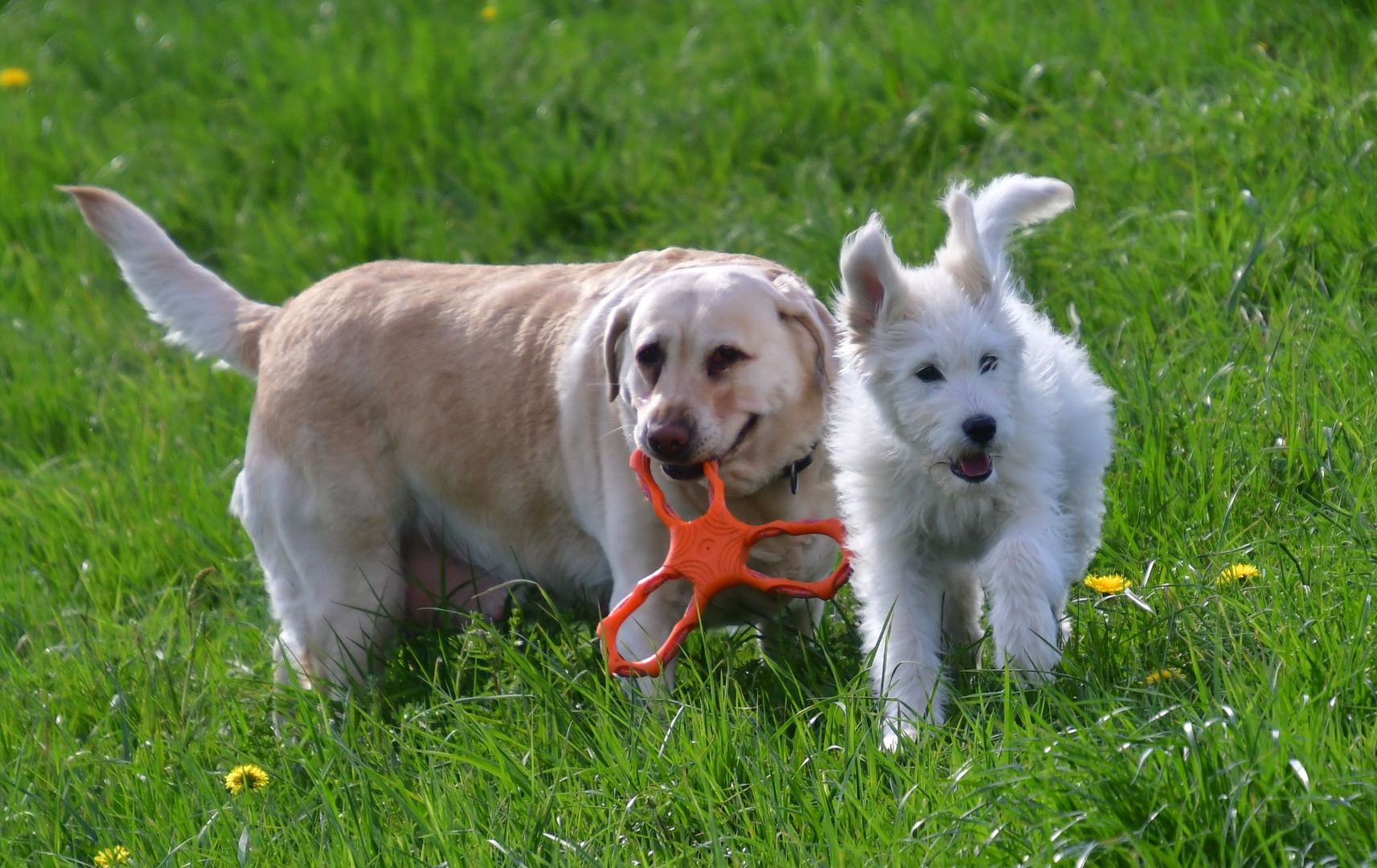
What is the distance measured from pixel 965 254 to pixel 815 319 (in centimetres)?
62

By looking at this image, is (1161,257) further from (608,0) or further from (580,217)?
(608,0)

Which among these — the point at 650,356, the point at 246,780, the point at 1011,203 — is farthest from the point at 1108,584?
the point at 246,780

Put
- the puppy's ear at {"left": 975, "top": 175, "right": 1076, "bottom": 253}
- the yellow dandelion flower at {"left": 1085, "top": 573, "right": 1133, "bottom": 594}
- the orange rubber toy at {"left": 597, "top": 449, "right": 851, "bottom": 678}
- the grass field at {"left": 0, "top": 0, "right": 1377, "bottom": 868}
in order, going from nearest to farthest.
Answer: the grass field at {"left": 0, "top": 0, "right": 1377, "bottom": 868} < the yellow dandelion flower at {"left": 1085, "top": 573, "right": 1133, "bottom": 594} < the puppy's ear at {"left": 975, "top": 175, "right": 1076, "bottom": 253} < the orange rubber toy at {"left": 597, "top": 449, "right": 851, "bottom": 678}

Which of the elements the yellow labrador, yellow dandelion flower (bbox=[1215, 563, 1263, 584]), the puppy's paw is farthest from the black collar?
yellow dandelion flower (bbox=[1215, 563, 1263, 584])

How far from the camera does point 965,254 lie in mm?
3291

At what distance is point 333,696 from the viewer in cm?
425

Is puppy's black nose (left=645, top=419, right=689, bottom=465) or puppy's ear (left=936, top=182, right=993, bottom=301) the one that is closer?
puppy's ear (left=936, top=182, right=993, bottom=301)

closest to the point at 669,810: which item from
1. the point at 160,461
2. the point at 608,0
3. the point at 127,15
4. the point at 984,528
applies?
the point at 984,528

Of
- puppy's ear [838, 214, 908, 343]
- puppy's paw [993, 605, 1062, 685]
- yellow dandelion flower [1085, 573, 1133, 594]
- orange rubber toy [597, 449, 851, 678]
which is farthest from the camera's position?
orange rubber toy [597, 449, 851, 678]

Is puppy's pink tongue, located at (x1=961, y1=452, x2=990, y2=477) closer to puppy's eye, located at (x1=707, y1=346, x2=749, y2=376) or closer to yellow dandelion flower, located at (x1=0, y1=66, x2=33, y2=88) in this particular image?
puppy's eye, located at (x1=707, y1=346, x2=749, y2=376)

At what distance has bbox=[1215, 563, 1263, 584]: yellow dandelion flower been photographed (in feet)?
10.5

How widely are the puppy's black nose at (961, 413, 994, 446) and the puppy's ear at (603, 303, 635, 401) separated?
3.99ft

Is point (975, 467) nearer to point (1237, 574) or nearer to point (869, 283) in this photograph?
point (869, 283)

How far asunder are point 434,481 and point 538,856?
1.90 meters
